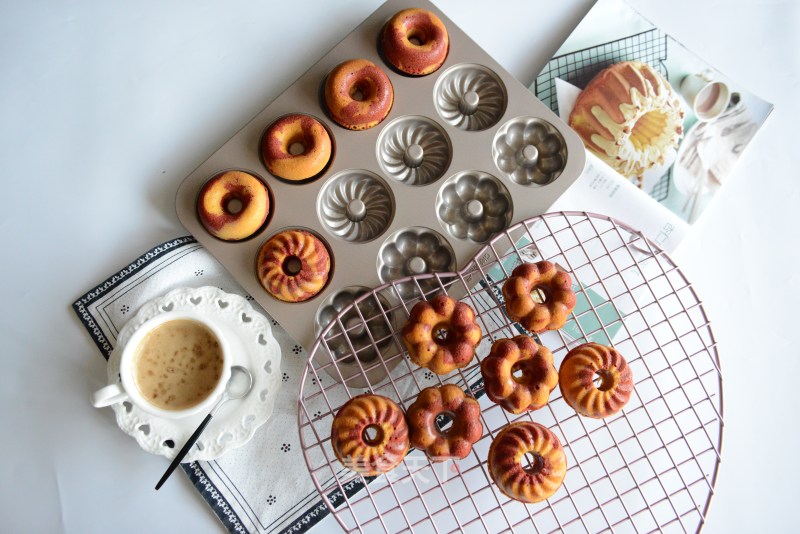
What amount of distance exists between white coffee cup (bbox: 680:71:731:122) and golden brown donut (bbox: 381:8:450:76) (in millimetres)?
689

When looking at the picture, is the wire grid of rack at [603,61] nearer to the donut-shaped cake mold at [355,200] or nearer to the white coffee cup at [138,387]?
the donut-shaped cake mold at [355,200]

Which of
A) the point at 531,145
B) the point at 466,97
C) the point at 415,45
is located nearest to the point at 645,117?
the point at 531,145

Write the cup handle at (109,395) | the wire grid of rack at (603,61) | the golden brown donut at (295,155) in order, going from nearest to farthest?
the cup handle at (109,395) → the golden brown donut at (295,155) → the wire grid of rack at (603,61)

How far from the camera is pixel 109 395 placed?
1.13 m

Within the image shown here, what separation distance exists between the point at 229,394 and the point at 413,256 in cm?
53

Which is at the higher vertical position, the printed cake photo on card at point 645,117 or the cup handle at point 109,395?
the printed cake photo on card at point 645,117

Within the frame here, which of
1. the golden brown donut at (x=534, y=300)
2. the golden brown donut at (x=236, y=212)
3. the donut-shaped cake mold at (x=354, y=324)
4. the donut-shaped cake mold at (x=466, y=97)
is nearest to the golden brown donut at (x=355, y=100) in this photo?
the donut-shaped cake mold at (x=466, y=97)

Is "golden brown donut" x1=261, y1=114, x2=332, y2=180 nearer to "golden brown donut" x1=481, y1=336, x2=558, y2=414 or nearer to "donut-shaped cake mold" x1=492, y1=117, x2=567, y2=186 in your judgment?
"donut-shaped cake mold" x1=492, y1=117, x2=567, y2=186

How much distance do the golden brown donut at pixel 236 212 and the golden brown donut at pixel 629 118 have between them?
0.83 m

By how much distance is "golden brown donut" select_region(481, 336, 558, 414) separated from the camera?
3.91 feet

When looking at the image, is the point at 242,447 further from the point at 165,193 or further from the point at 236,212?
the point at 165,193

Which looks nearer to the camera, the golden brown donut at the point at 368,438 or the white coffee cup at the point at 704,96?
the golden brown donut at the point at 368,438

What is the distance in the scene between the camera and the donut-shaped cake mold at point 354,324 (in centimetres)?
134

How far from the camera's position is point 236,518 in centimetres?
131
